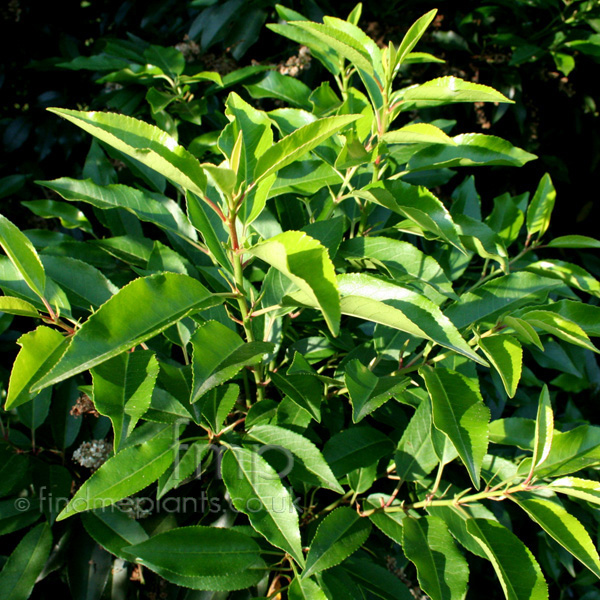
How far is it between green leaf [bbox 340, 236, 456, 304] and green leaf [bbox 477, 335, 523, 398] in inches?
4.4

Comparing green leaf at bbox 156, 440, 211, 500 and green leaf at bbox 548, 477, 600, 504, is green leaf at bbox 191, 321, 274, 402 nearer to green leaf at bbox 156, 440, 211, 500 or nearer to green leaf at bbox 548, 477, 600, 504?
green leaf at bbox 156, 440, 211, 500

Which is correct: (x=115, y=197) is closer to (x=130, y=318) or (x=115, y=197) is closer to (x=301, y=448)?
(x=130, y=318)

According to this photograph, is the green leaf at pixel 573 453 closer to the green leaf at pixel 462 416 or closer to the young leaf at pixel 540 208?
the green leaf at pixel 462 416

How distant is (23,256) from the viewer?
2.45ft

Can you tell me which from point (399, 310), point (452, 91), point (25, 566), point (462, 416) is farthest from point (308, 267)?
point (25, 566)

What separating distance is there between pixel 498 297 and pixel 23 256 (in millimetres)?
751

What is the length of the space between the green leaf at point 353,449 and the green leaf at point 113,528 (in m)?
0.36

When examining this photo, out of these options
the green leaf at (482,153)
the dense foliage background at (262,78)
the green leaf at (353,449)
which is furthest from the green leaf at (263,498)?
the dense foliage background at (262,78)

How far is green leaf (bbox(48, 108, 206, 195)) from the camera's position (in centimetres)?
62

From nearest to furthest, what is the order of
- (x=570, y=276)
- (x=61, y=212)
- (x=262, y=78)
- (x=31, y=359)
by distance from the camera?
(x=31, y=359) < (x=570, y=276) < (x=61, y=212) < (x=262, y=78)

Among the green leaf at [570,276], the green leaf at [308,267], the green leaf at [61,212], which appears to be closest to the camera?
the green leaf at [308,267]

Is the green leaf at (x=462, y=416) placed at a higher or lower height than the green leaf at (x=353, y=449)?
higher

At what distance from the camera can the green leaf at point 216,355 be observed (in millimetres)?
654

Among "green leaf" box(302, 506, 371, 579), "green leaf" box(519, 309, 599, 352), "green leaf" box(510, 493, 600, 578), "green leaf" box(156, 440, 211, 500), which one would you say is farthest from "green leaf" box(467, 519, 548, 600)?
"green leaf" box(156, 440, 211, 500)
